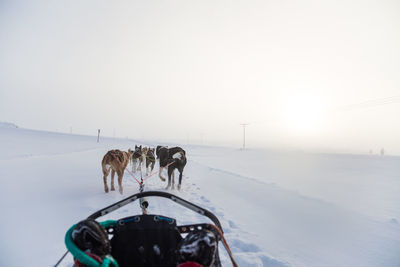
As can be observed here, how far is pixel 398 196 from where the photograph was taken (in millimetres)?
8172

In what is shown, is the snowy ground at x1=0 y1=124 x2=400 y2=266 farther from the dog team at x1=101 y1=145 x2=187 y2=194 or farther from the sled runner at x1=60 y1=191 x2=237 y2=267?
the sled runner at x1=60 y1=191 x2=237 y2=267

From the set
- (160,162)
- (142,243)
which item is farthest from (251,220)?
(160,162)

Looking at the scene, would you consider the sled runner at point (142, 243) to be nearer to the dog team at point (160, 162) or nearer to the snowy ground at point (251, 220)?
the snowy ground at point (251, 220)

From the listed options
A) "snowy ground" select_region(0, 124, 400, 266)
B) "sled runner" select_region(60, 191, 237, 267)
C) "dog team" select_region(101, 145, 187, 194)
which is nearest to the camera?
"sled runner" select_region(60, 191, 237, 267)

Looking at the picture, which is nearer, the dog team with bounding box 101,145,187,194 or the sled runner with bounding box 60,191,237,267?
the sled runner with bounding box 60,191,237,267

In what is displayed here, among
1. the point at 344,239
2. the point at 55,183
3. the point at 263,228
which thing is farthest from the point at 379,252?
the point at 55,183

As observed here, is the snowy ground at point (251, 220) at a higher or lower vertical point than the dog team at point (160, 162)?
lower

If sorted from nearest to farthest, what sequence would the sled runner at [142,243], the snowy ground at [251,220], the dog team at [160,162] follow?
1. the sled runner at [142,243]
2. the snowy ground at [251,220]
3. the dog team at [160,162]

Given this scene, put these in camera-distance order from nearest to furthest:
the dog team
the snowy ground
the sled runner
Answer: the sled runner
the snowy ground
the dog team

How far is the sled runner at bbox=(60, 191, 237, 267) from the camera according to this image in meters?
1.23

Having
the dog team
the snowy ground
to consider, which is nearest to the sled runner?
the snowy ground

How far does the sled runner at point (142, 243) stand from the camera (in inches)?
48.5

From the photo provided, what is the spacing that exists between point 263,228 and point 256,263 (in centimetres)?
164

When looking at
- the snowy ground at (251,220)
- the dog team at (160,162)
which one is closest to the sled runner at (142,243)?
the snowy ground at (251,220)
